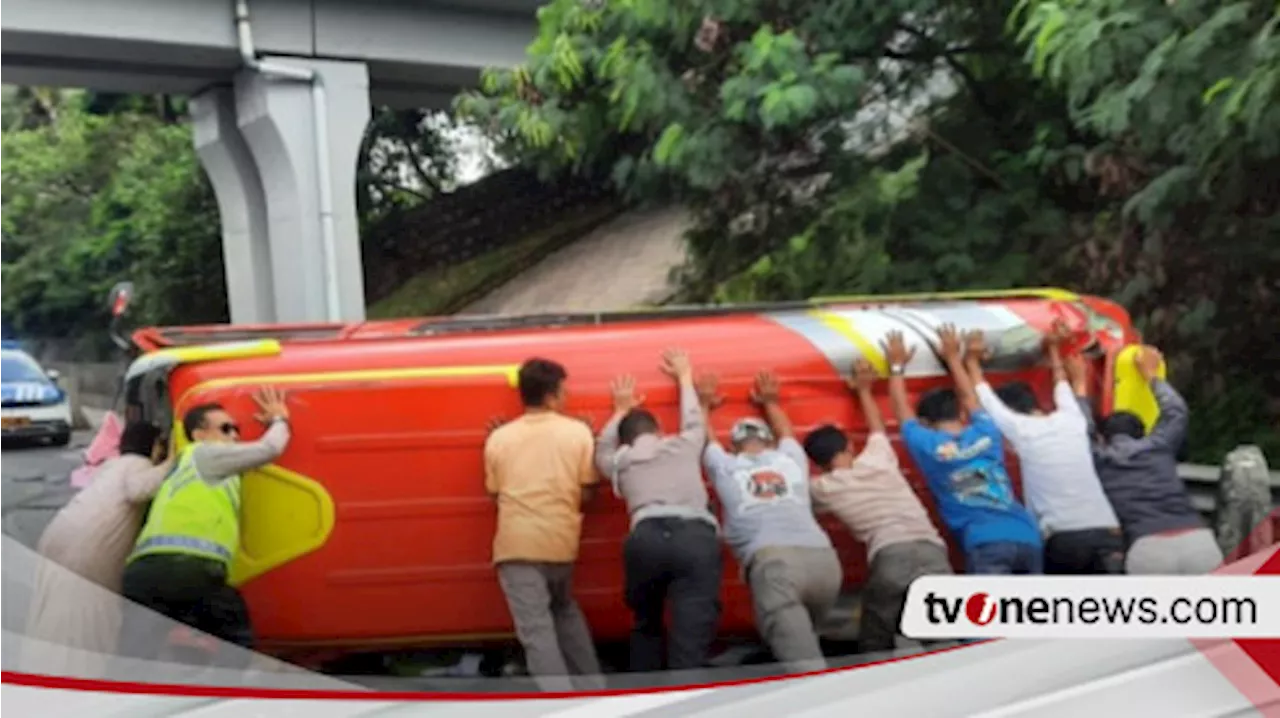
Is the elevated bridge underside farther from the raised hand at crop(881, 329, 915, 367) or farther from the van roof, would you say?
the raised hand at crop(881, 329, 915, 367)

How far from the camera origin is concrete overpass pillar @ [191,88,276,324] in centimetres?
140

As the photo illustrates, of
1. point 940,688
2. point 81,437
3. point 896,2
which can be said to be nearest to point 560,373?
point 81,437

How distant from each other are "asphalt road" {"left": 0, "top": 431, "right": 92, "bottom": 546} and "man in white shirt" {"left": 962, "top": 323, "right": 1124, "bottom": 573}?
112cm

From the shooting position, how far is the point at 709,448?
1497 mm

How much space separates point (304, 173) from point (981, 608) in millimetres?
1074

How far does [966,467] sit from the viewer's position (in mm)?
1589

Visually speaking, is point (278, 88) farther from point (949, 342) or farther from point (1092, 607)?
point (1092, 607)

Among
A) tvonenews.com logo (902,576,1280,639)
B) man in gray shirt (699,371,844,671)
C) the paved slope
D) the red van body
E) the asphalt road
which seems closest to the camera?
the asphalt road

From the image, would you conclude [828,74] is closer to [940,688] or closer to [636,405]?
[636,405]

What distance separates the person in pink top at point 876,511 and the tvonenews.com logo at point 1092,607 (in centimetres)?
3

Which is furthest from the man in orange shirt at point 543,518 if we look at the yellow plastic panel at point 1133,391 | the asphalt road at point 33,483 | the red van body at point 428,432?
the yellow plastic panel at point 1133,391

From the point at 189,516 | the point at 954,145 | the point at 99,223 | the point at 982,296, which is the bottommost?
the point at 189,516

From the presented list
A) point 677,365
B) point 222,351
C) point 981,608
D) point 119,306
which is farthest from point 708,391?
point 119,306

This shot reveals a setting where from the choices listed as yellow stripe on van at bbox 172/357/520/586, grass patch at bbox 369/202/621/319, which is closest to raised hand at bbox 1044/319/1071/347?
grass patch at bbox 369/202/621/319
